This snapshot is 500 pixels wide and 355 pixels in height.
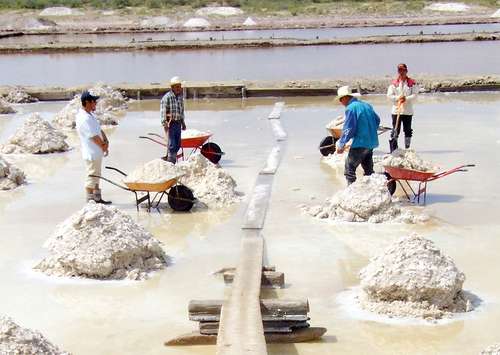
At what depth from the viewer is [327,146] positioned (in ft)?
36.4

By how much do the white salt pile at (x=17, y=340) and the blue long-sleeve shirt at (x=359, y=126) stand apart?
426 centimetres

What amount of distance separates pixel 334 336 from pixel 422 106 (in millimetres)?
10849

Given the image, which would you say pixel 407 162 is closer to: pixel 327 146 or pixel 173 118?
pixel 327 146

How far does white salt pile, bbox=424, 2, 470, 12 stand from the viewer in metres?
54.6

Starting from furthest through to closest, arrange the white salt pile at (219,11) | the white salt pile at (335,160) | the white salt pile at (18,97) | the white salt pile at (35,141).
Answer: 1. the white salt pile at (219,11)
2. the white salt pile at (18,97)
3. the white salt pile at (35,141)
4. the white salt pile at (335,160)

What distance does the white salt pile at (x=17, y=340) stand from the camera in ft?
15.5

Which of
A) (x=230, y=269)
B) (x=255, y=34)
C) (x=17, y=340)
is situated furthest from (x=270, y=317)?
(x=255, y=34)

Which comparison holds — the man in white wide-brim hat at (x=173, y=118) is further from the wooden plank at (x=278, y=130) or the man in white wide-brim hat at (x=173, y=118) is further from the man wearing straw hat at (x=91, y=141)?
the wooden plank at (x=278, y=130)

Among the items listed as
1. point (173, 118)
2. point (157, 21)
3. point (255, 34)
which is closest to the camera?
point (173, 118)

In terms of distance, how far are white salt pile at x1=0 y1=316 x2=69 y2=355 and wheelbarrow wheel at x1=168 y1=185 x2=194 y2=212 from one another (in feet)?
12.7

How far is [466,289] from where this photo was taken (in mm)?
6324

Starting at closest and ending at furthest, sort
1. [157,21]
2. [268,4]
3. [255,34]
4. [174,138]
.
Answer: [174,138] → [255,34] → [157,21] → [268,4]

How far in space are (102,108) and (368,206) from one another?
894cm

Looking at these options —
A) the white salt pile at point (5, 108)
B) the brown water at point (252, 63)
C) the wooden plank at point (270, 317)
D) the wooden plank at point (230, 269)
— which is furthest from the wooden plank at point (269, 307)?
the brown water at point (252, 63)
